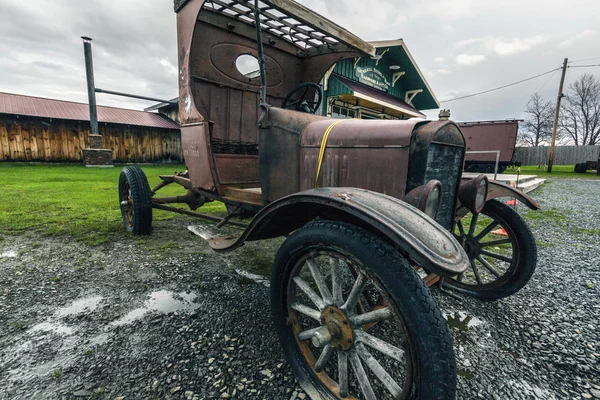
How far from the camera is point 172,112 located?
1877 cm

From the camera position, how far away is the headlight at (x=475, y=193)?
2051 millimetres

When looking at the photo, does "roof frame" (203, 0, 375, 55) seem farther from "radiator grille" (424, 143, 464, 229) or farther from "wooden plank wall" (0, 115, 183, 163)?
"wooden plank wall" (0, 115, 183, 163)

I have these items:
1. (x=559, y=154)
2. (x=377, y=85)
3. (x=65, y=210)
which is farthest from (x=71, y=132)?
(x=559, y=154)

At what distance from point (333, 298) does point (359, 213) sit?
0.45 m

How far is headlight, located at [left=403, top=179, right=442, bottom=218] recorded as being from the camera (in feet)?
5.24

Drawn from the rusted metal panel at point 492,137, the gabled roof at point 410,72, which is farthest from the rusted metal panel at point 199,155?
the rusted metal panel at point 492,137

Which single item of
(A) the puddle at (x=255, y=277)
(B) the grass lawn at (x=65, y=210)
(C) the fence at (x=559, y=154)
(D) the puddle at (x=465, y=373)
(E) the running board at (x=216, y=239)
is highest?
(C) the fence at (x=559, y=154)

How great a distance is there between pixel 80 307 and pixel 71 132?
627 inches

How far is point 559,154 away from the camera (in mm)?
25141

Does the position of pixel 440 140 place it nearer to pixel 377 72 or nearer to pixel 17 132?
pixel 377 72

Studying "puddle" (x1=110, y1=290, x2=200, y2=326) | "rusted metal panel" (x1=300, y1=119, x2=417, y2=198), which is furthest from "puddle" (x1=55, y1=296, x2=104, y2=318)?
"rusted metal panel" (x1=300, y1=119, x2=417, y2=198)

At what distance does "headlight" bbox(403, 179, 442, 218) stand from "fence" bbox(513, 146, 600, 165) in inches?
1077

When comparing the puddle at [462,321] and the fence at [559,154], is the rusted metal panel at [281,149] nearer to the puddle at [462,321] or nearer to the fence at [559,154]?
the puddle at [462,321]

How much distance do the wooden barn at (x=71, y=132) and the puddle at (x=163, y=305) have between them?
15.7m
